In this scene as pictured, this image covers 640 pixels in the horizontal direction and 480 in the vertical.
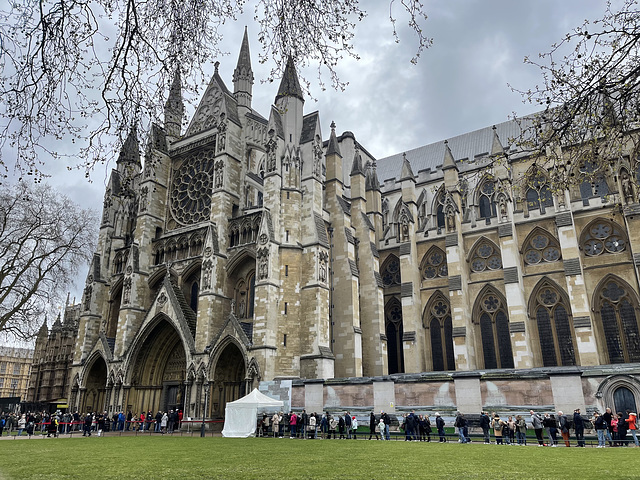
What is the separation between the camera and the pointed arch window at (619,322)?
2312 cm

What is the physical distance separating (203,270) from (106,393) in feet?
29.5

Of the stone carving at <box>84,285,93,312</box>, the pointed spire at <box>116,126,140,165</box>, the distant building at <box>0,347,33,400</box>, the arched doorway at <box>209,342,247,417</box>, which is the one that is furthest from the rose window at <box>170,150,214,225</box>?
the distant building at <box>0,347,33,400</box>

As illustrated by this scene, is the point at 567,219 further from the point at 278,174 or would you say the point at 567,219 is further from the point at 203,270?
the point at 203,270

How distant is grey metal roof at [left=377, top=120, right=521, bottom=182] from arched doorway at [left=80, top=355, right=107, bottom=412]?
84.0 feet

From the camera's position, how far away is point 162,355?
2708 centimetres

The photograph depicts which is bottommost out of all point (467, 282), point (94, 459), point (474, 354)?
point (94, 459)

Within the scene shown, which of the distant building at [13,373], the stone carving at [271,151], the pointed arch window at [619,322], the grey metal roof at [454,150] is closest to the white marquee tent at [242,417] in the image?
the stone carving at [271,151]

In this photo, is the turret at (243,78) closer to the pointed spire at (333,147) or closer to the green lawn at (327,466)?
the pointed spire at (333,147)

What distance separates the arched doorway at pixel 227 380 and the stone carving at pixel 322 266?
17.7 ft

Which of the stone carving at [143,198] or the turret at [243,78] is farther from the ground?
the turret at [243,78]

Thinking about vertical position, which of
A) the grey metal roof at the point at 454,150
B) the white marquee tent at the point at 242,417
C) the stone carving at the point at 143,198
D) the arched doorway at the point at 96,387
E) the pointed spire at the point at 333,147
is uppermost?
the grey metal roof at the point at 454,150

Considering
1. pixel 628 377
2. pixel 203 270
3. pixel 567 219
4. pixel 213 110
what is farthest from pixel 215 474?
pixel 213 110

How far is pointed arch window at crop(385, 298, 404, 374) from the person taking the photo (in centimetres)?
3017

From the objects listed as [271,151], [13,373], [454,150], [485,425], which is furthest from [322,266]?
[13,373]
